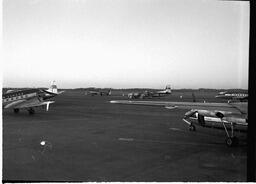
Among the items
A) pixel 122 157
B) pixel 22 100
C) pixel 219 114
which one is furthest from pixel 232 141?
pixel 22 100

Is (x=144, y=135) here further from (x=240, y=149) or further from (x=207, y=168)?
(x=207, y=168)

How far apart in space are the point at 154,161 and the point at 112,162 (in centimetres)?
107

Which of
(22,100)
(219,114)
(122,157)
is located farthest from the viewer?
(22,100)

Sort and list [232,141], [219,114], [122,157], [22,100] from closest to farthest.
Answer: [122,157] → [219,114] → [232,141] → [22,100]

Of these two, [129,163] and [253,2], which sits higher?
[253,2]

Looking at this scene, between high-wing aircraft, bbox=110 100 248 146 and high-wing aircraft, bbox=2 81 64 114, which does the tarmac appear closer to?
high-wing aircraft, bbox=110 100 248 146

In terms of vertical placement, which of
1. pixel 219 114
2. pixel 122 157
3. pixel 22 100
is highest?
pixel 219 114

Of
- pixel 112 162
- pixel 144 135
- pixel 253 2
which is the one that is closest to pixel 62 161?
A: pixel 112 162

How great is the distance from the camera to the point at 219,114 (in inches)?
303

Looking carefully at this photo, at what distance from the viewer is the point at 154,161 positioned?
662cm

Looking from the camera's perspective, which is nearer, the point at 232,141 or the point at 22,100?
the point at 232,141

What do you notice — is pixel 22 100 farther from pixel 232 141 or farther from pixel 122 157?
pixel 232 141

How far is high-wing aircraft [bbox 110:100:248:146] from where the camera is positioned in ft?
24.5

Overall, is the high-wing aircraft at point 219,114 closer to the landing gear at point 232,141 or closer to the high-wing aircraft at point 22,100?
the landing gear at point 232,141
